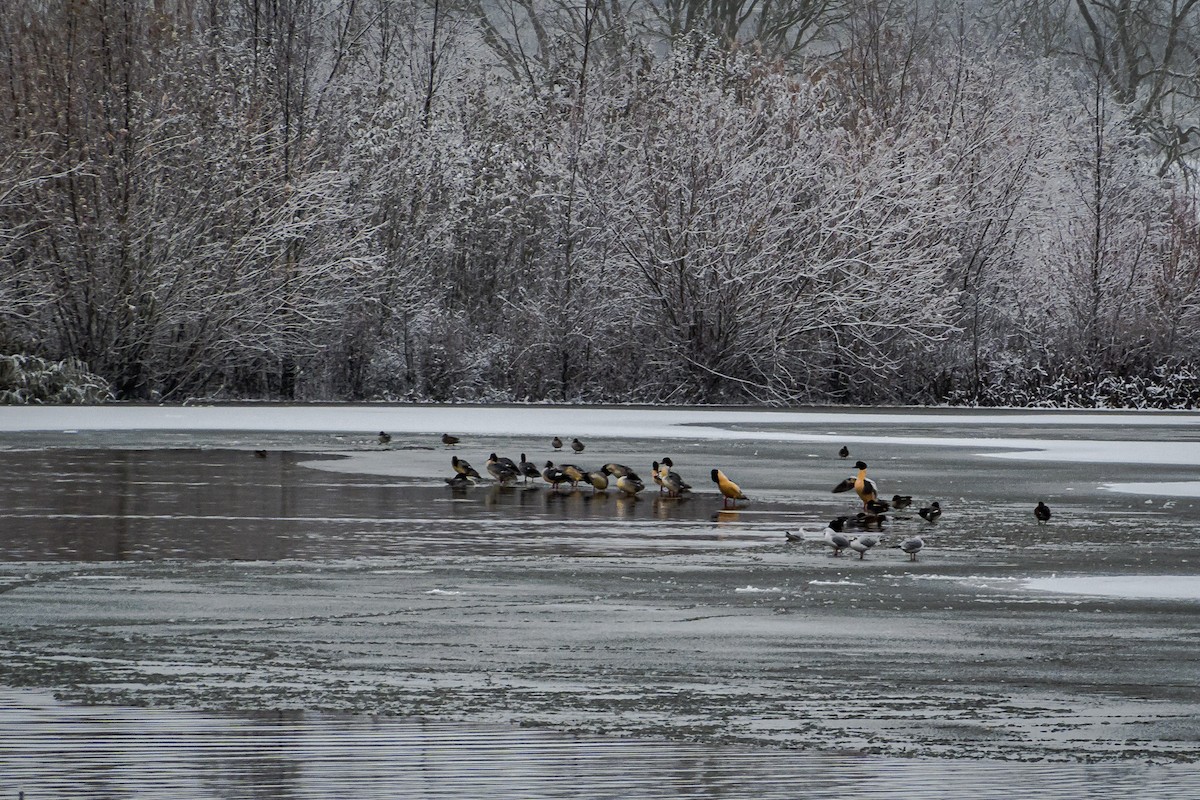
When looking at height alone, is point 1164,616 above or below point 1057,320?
below

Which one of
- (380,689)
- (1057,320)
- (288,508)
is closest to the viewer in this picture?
(380,689)

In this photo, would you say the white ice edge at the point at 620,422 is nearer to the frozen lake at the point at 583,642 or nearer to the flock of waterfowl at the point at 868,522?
the frozen lake at the point at 583,642

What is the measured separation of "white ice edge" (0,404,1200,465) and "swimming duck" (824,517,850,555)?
368 inches

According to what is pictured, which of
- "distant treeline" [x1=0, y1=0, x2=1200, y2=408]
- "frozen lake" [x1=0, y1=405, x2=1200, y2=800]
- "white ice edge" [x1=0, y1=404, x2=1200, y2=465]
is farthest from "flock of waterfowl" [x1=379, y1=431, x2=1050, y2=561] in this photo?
"distant treeline" [x1=0, y1=0, x2=1200, y2=408]

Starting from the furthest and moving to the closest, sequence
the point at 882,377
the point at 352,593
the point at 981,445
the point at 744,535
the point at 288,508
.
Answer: the point at 882,377 < the point at 981,445 < the point at 288,508 < the point at 744,535 < the point at 352,593

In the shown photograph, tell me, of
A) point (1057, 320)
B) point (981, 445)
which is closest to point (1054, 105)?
point (1057, 320)

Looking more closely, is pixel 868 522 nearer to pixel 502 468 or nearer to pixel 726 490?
pixel 726 490

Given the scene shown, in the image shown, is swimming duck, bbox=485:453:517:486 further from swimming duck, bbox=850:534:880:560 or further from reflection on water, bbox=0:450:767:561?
swimming duck, bbox=850:534:880:560

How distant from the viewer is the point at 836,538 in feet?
37.9

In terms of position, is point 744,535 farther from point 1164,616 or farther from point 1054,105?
point 1054,105

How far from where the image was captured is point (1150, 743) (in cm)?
605

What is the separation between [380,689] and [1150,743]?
2696 millimetres

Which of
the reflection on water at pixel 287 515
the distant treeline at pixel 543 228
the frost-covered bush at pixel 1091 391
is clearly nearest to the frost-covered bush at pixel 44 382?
the distant treeline at pixel 543 228

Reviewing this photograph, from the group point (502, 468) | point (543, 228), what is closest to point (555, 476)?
point (502, 468)
